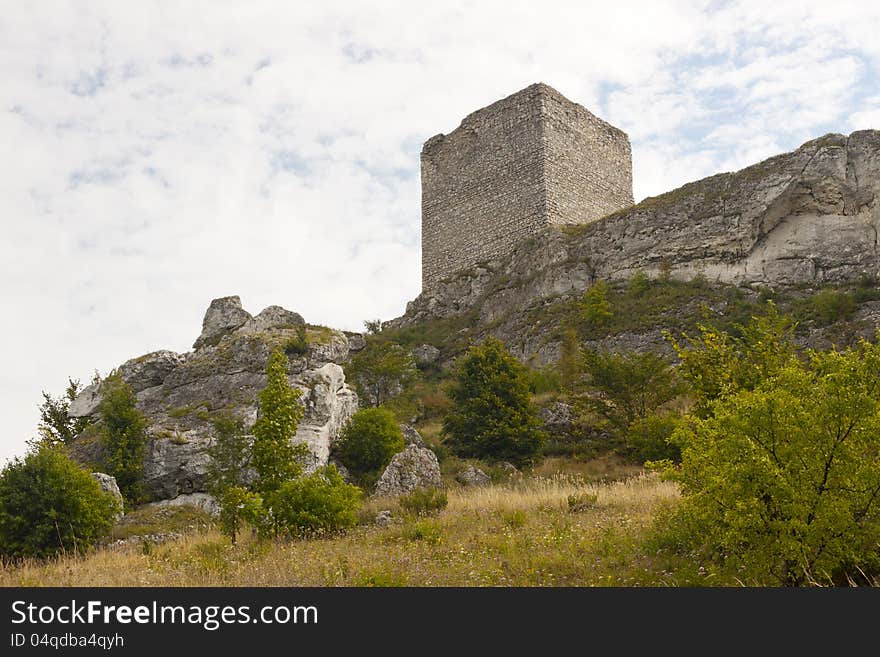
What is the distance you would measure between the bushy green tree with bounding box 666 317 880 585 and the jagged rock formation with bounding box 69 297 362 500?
1235cm

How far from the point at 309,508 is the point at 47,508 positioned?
4.81 metres

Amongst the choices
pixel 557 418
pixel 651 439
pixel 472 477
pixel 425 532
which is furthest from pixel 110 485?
pixel 651 439

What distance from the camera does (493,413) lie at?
21719 millimetres

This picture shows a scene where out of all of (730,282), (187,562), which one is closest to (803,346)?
(730,282)

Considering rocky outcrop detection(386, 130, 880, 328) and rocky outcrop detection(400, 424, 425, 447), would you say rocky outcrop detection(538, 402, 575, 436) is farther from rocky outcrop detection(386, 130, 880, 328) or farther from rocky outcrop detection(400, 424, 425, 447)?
rocky outcrop detection(386, 130, 880, 328)

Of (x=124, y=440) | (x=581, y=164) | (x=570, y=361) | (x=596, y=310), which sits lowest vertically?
(x=124, y=440)

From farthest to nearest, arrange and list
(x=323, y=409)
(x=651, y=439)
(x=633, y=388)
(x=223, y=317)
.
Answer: (x=223, y=317) < (x=633, y=388) < (x=323, y=409) < (x=651, y=439)

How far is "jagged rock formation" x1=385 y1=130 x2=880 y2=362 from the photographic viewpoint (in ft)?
92.5


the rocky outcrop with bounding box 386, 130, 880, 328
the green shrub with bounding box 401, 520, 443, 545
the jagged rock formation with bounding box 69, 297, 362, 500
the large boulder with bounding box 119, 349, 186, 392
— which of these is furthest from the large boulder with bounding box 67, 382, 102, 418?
the green shrub with bounding box 401, 520, 443, 545

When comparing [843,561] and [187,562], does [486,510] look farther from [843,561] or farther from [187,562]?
[843,561]

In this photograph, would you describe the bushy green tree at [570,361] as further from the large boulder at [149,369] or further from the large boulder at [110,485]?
the large boulder at [110,485]

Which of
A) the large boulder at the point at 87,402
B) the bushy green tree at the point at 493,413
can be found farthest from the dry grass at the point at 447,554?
the large boulder at the point at 87,402

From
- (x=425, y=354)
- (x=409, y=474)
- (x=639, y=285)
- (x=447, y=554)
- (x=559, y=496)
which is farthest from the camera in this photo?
(x=425, y=354)

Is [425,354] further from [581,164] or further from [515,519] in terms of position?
[515,519]
